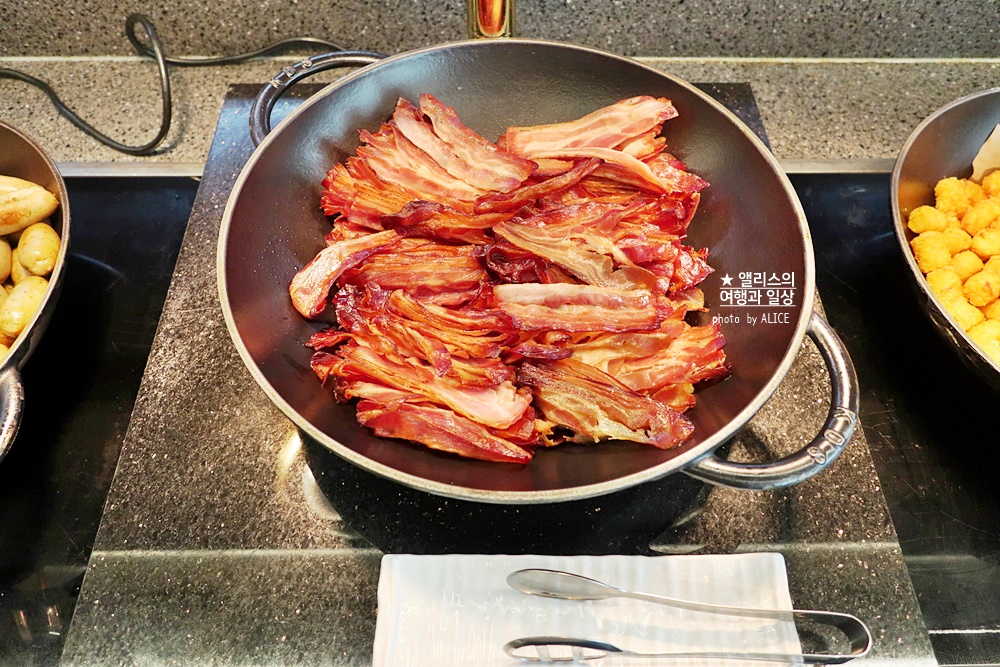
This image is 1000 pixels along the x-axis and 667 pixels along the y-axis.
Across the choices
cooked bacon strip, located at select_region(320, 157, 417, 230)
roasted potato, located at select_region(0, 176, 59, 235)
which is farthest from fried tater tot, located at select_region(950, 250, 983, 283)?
roasted potato, located at select_region(0, 176, 59, 235)

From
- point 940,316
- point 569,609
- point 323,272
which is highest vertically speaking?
point 323,272

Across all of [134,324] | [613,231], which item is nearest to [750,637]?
[613,231]

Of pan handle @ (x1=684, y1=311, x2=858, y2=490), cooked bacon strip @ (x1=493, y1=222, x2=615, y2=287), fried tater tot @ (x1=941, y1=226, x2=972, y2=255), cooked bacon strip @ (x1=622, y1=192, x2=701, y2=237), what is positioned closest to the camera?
pan handle @ (x1=684, y1=311, x2=858, y2=490)

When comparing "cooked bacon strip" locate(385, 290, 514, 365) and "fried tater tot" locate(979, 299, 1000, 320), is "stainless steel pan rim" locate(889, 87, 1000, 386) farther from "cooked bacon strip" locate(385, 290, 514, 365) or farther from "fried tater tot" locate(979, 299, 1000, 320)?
"cooked bacon strip" locate(385, 290, 514, 365)

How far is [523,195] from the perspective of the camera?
4.05 ft

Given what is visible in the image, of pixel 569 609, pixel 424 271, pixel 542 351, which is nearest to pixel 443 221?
pixel 424 271

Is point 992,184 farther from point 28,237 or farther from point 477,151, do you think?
point 28,237

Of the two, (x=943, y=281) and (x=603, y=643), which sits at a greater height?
(x=943, y=281)

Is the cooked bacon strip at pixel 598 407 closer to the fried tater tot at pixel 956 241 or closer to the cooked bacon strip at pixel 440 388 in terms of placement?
the cooked bacon strip at pixel 440 388

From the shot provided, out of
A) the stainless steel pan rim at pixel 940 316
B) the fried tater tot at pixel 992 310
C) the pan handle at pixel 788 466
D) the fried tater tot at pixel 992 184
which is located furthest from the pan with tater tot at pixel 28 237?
the fried tater tot at pixel 992 184

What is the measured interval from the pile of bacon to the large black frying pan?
0.04 metres

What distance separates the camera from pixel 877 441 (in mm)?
1238

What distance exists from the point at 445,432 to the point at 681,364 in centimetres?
40

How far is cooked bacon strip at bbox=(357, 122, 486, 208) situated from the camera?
1307 mm
